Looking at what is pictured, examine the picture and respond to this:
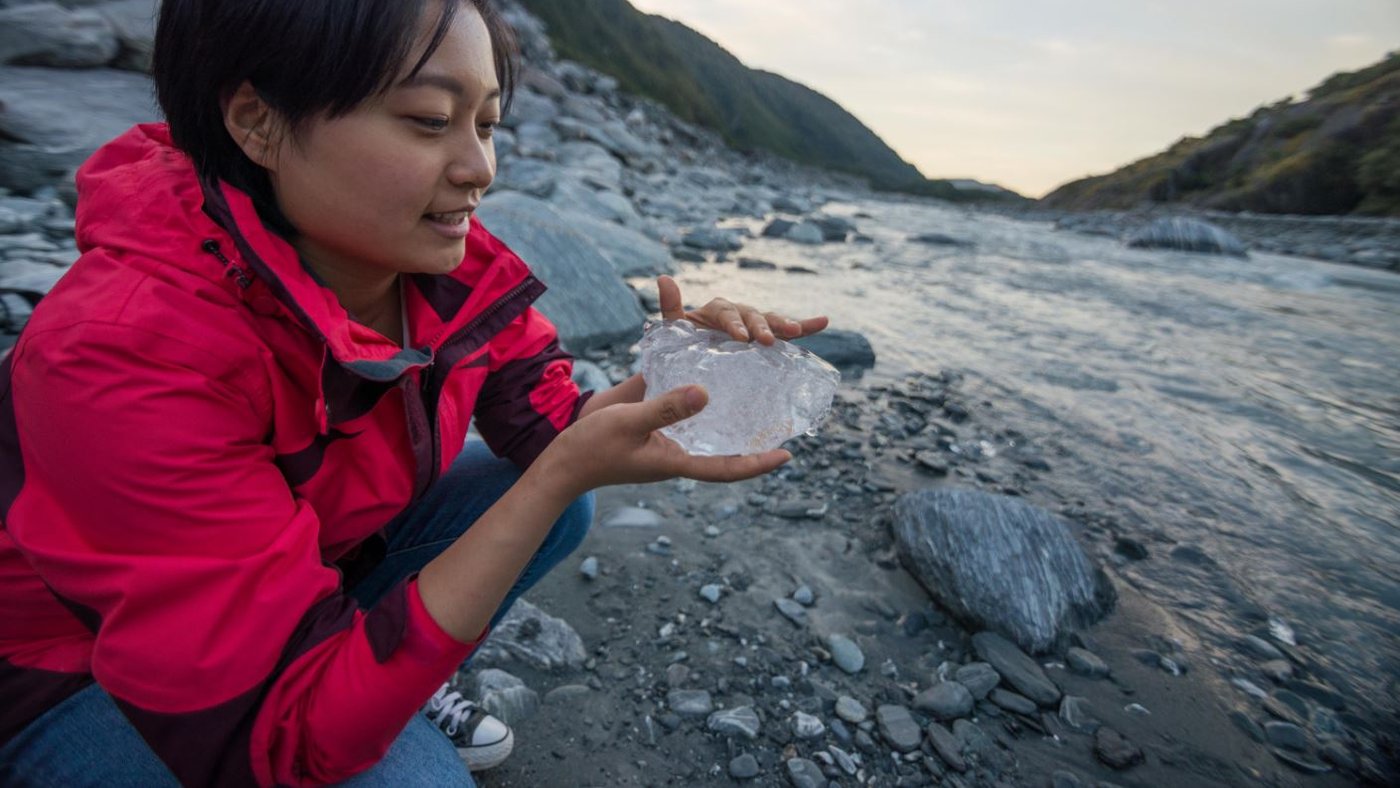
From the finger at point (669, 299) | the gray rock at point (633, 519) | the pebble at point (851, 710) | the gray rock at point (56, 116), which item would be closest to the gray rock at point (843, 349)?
the gray rock at point (633, 519)

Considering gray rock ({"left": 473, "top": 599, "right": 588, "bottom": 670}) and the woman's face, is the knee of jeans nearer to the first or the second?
gray rock ({"left": 473, "top": 599, "right": 588, "bottom": 670})

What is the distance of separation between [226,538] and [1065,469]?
4.12m

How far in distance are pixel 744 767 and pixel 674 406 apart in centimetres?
129

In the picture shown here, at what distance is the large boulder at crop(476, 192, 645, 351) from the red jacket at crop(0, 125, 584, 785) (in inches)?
144

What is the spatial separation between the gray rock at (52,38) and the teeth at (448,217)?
831 centimetres

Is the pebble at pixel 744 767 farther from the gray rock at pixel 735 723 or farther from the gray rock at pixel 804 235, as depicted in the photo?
the gray rock at pixel 804 235

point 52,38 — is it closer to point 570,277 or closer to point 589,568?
point 570,277

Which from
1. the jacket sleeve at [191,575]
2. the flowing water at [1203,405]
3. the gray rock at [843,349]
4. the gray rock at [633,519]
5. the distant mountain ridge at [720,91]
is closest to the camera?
the jacket sleeve at [191,575]

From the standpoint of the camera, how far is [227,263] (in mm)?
1227

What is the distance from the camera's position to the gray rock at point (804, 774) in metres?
1.99

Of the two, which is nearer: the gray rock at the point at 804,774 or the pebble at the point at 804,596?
the gray rock at the point at 804,774

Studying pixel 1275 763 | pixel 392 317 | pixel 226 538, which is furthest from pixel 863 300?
pixel 226 538

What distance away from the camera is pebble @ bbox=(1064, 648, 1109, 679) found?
247cm

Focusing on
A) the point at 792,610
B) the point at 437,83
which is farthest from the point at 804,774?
the point at 437,83
